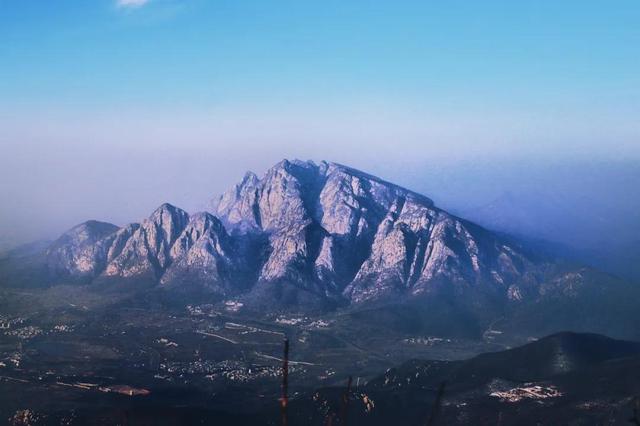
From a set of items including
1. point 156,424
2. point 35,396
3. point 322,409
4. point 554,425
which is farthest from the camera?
point 35,396

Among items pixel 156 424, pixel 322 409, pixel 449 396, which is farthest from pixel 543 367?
pixel 156 424

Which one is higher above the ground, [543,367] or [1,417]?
[543,367]

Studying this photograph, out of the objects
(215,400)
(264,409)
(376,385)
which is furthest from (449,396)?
(215,400)

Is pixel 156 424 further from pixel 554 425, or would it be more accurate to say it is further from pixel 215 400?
pixel 554 425

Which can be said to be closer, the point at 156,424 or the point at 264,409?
the point at 156,424

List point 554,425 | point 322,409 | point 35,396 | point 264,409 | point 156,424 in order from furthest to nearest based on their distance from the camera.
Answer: point 35,396
point 264,409
point 322,409
point 156,424
point 554,425

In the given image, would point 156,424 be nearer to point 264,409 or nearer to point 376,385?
point 264,409
